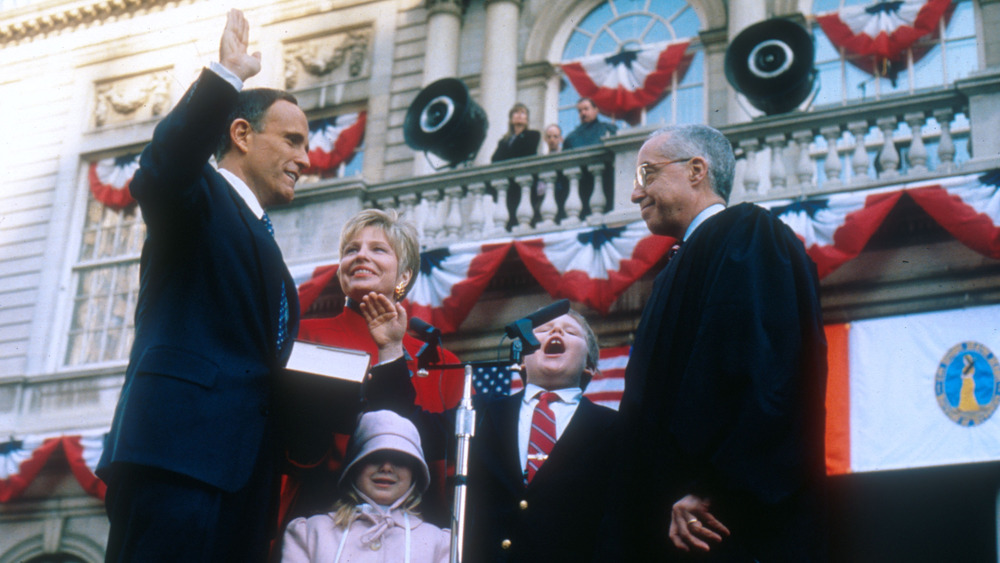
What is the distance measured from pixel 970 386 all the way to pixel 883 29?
5.26 metres

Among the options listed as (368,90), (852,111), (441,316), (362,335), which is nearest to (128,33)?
(368,90)

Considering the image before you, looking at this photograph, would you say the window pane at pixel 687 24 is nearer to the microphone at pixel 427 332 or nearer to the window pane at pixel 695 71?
the window pane at pixel 695 71

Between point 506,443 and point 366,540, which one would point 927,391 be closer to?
point 506,443

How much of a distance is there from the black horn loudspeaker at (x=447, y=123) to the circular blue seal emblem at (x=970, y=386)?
5.75 meters

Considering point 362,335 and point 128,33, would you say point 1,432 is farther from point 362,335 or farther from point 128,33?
point 362,335

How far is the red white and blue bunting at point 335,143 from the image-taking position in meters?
15.1

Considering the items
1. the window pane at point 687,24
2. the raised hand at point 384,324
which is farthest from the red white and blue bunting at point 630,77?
the raised hand at point 384,324

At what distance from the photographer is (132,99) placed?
1719 centimetres

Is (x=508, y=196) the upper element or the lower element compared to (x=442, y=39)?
lower

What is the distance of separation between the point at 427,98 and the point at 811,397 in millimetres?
9503

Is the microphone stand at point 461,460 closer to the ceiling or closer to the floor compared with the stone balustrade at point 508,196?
closer to the floor

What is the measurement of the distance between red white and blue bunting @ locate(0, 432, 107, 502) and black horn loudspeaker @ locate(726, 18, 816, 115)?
899 centimetres

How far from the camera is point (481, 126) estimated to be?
11.9 meters

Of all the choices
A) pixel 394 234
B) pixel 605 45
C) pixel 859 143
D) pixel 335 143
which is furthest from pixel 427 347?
pixel 335 143
